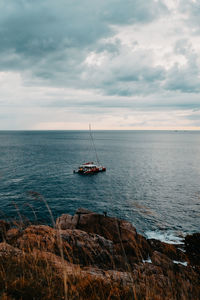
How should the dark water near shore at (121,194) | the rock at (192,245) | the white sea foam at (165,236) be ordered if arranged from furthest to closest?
1. the dark water near shore at (121,194)
2. the white sea foam at (165,236)
3. the rock at (192,245)

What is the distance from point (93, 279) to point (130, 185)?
5412cm

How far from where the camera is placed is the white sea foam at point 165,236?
28538mm

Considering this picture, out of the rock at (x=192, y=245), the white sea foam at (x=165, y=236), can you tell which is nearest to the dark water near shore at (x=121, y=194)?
the white sea foam at (x=165, y=236)

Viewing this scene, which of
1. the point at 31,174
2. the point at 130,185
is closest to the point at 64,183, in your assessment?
the point at 31,174

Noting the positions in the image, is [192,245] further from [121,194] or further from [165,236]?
[121,194]

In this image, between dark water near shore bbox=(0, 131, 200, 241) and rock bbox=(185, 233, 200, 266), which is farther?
dark water near shore bbox=(0, 131, 200, 241)

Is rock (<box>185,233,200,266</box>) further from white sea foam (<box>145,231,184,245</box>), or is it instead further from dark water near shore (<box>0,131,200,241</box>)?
dark water near shore (<box>0,131,200,241</box>)

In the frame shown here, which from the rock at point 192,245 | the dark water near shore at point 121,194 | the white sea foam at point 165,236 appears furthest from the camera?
the dark water near shore at point 121,194

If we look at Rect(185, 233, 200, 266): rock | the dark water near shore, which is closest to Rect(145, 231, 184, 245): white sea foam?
the dark water near shore

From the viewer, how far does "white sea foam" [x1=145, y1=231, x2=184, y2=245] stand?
1124 inches

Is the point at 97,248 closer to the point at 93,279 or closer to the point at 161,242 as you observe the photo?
the point at 93,279

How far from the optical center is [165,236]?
1180 inches

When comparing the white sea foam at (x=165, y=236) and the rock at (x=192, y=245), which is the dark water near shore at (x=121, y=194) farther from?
the rock at (x=192, y=245)

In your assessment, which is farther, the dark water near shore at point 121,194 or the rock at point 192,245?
the dark water near shore at point 121,194
